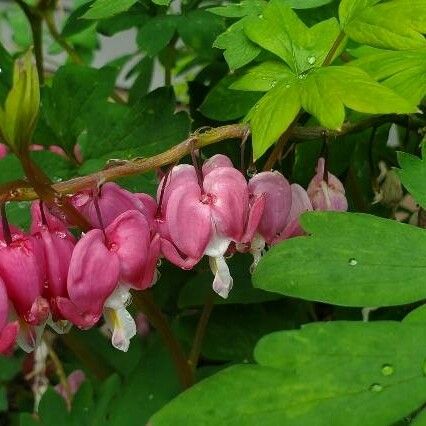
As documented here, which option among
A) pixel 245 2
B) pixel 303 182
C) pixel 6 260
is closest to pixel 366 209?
pixel 303 182

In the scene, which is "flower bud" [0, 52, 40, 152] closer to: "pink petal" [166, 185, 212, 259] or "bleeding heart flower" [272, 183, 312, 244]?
"pink petal" [166, 185, 212, 259]

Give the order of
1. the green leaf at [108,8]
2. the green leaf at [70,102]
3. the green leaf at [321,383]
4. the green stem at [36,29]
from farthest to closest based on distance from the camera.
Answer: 1. the green stem at [36,29]
2. the green leaf at [70,102]
3. the green leaf at [108,8]
4. the green leaf at [321,383]

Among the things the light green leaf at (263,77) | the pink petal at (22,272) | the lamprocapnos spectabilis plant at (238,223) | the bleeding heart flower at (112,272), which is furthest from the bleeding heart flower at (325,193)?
the pink petal at (22,272)

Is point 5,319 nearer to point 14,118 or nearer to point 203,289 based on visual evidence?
point 14,118

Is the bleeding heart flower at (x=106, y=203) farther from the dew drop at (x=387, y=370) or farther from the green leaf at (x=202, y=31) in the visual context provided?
the green leaf at (x=202, y=31)

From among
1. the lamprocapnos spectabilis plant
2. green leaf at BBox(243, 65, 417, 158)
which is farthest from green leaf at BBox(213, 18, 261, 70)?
green leaf at BBox(243, 65, 417, 158)

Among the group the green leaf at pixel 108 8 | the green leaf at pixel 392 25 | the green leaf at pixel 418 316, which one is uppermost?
the green leaf at pixel 108 8

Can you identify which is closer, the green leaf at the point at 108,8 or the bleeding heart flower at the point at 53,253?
the bleeding heart flower at the point at 53,253
